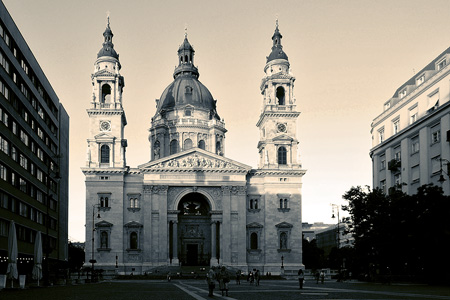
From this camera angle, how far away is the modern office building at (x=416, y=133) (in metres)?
54.6

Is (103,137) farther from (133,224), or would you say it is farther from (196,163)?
(196,163)

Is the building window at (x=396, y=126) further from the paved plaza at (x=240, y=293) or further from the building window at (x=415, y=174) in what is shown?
the paved plaza at (x=240, y=293)

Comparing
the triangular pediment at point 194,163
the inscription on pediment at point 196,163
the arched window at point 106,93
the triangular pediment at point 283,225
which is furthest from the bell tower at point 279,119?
the arched window at point 106,93

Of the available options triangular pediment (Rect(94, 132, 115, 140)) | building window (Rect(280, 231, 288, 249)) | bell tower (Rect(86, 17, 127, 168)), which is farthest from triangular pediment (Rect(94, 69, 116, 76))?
building window (Rect(280, 231, 288, 249))

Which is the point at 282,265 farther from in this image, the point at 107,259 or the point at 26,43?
the point at 26,43

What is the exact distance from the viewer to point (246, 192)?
9725cm

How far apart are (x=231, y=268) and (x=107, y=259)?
1753cm

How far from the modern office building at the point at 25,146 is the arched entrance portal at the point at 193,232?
77.9 feet

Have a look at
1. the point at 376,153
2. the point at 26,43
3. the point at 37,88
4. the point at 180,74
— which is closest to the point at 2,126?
the point at 26,43

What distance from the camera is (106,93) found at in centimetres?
9969

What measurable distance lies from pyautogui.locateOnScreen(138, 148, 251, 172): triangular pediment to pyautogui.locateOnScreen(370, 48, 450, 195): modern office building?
27361 mm

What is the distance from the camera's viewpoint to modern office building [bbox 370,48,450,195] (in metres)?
54.6

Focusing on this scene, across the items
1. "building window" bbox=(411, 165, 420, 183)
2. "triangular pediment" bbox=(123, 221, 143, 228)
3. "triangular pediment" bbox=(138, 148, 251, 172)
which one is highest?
"triangular pediment" bbox=(138, 148, 251, 172)

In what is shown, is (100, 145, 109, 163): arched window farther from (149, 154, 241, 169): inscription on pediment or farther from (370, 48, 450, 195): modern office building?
(370, 48, 450, 195): modern office building
